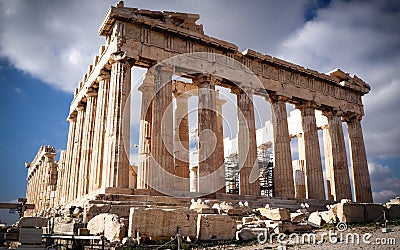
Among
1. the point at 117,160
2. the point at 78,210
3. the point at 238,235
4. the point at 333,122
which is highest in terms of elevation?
the point at 333,122

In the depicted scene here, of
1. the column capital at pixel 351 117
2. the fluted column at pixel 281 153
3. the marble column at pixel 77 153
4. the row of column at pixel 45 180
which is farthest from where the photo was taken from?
the row of column at pixel 45 180

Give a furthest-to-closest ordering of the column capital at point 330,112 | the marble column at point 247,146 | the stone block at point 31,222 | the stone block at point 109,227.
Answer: the column capital at point 330,112, the marble column at point 247,146, the stone block at point 109,227, the stone block at point 31,222

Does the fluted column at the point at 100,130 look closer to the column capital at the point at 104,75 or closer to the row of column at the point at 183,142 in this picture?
the column capital at the point at 104,75

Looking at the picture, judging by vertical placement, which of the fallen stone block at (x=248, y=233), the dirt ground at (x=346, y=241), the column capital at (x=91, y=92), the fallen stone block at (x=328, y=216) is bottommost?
the dirt ground at (x=346, y=241)

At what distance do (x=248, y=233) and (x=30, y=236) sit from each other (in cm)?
648

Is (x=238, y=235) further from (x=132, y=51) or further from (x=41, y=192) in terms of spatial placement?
(x=41, y=192)

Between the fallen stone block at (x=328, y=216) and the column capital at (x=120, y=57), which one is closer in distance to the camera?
the fallen stone block at (x=328, y=216)

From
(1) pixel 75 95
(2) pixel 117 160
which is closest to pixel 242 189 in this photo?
(2) pixel 117 160

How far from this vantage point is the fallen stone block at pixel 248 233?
40.8 feet

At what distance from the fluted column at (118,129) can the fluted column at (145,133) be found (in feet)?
4.69

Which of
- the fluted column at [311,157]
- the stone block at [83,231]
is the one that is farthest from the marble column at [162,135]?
the fluted column at [311,157]

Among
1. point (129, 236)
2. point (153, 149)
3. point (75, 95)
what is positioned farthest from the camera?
point (75, 95)

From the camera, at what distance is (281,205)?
→ 72.8 ft

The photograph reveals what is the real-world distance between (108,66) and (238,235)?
13.0 metres
